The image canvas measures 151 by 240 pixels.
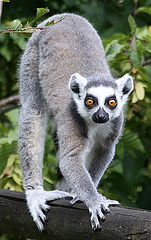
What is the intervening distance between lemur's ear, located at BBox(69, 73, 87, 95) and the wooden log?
117 cm

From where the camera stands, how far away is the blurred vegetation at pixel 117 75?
17.7ft

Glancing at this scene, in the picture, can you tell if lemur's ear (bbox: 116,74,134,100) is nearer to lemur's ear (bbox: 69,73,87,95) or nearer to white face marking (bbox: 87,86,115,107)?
white face marking (bbox: 87,86,115,107)

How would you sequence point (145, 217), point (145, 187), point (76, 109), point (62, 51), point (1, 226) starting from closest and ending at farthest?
point (145, 217) < point (1, 226) < point (76, 109) < point (62, 51) < point (145, 187)

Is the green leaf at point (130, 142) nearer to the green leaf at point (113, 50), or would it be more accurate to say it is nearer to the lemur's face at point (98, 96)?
the green leaf at point (113, 50)

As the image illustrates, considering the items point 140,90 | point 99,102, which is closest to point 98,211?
point 99,102

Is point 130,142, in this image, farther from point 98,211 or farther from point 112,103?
point 98,211

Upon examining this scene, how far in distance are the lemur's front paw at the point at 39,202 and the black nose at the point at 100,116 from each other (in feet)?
2.58

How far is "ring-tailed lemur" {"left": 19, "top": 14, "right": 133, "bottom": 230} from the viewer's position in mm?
4160

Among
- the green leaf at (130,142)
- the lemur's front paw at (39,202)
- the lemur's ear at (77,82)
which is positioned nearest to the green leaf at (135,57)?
the green leaf at (130,142)

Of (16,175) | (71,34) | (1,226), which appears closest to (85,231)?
(1,226)

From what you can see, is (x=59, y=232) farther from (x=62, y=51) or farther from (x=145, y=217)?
(x=62, y=51)

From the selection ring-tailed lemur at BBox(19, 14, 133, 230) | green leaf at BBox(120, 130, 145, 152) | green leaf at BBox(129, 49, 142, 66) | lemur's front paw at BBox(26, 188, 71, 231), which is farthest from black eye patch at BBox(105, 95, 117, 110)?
green leaf at BBox(120, 130, 145, 152)

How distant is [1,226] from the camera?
13.5 feet

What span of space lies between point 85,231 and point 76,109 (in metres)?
1.44
